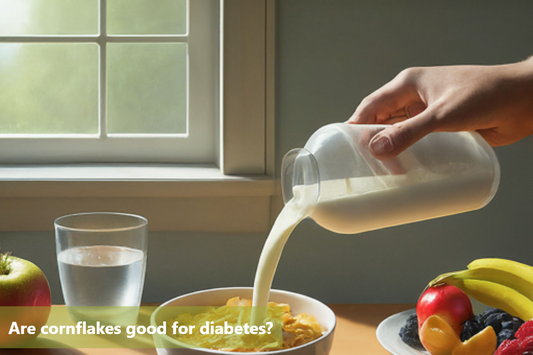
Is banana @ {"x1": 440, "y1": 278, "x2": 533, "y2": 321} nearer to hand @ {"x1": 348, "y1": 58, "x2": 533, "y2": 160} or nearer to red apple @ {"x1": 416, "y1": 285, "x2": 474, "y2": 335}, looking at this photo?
red apple @ {"x1": 416, "y1": 285, "x2": 474, "y2": 335}

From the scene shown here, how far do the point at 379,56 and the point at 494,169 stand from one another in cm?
45

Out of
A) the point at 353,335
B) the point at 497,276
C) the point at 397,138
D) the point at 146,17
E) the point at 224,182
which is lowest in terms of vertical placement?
the point at 353,335

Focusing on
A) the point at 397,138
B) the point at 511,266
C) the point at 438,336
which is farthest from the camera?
the point at 511,266

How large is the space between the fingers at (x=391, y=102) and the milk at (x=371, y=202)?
24 cm

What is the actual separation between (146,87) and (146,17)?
153 millimetres

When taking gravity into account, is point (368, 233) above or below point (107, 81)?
below

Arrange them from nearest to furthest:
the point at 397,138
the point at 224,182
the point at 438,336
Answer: the point at 397,138
the point at 438,336
the point at 224,182

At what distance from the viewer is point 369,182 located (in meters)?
0.66

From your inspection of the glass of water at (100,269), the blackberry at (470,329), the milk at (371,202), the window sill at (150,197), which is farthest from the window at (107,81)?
the blackberry at (470,329)

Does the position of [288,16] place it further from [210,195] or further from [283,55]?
[210,195]

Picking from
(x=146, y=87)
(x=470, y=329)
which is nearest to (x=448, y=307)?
(x=470, y=329)

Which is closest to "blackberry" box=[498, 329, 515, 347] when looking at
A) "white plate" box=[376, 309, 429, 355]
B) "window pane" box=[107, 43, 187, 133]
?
"white plate" box=[376, 309, 429, 355]

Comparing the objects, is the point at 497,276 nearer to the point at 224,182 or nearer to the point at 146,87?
the point at 224,182

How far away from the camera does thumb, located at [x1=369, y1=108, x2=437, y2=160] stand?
630 millimetres
